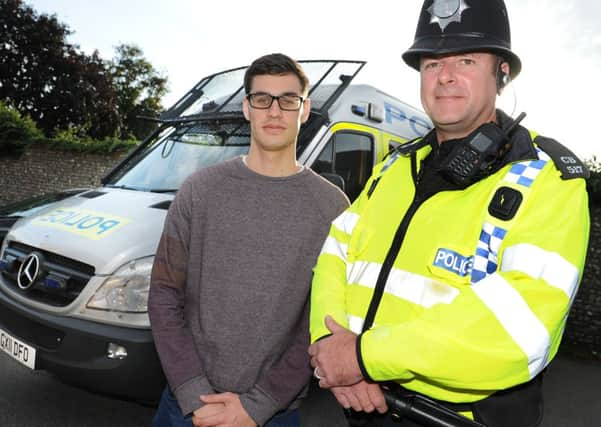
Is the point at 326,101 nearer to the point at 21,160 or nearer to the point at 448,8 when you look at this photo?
the point at 448,8

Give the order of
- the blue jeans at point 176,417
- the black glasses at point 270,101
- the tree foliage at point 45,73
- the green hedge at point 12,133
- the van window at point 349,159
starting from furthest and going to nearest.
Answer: the tree foliage at point 45,73
the green hedge at point 12,133
the van window at point 349,159
the black glasses at point 270,101
the blue jeans at point 176,417

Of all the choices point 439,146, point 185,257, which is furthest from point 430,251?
point 185,257

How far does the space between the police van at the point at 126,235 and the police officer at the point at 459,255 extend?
1461mm

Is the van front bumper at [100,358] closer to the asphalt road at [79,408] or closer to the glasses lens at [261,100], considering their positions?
the asphalt road at [79,408]

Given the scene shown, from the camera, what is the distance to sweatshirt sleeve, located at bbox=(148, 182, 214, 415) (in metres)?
1.86

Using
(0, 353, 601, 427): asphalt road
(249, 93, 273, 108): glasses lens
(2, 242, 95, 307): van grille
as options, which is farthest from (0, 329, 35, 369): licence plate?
(249, 93, 273, 108): glasses lens

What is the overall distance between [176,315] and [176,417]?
0.39m

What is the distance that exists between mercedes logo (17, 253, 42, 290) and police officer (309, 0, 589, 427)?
2081 mm

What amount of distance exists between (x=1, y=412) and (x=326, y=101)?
3.25 meters

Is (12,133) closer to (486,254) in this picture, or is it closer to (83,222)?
(83,222)

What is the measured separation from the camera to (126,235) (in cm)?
296

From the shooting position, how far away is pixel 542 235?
1290 millimetres

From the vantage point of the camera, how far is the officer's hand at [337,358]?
4.57 feet

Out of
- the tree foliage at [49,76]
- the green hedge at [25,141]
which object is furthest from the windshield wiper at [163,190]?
the tree foliage at [49,76]
